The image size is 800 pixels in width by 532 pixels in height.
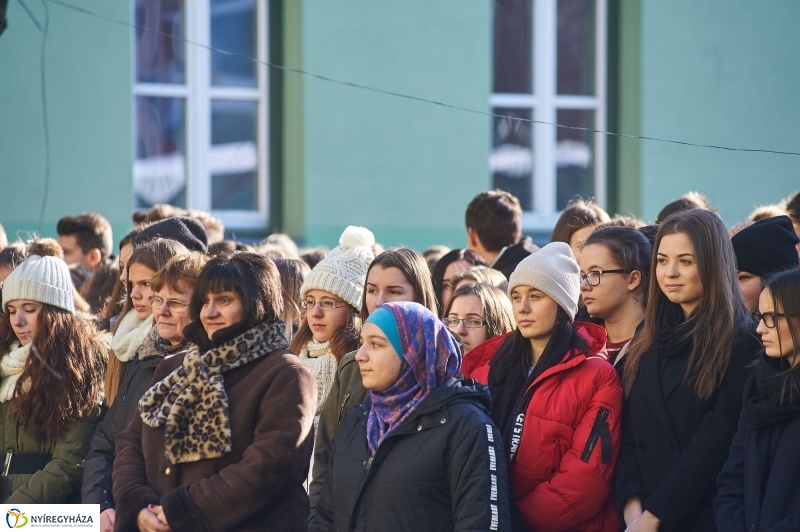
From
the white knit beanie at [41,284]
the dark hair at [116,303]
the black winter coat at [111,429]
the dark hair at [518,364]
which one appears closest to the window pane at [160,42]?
the dark hair at [116,303]

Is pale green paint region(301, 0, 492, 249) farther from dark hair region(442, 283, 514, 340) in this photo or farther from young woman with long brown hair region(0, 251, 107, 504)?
dark hair region(442, 283, 514, 340)

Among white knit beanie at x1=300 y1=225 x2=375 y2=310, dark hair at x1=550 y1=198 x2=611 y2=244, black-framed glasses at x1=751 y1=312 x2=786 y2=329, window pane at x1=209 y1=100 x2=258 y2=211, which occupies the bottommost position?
black-framed glasses at x1=751 y1=312 x2=786 y2=329

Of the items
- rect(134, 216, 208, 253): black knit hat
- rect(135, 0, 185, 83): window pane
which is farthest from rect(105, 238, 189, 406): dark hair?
rect(135, 0, 185, 83): window pane

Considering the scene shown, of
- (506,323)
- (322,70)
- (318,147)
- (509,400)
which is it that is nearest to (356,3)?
(322,70)

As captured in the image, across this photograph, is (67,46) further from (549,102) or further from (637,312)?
(637,312)

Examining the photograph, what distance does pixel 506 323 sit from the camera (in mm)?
4922

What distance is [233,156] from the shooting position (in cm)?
962

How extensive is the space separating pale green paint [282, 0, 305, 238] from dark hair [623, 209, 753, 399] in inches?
215

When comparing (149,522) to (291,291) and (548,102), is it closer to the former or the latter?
(291,291)

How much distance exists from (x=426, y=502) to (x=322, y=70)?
5.89 meters

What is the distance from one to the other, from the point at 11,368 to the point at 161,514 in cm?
161

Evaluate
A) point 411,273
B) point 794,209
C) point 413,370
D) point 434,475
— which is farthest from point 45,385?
point 794,209

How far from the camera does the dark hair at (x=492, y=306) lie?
4852mm

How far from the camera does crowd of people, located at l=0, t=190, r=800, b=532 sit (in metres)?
3.60
